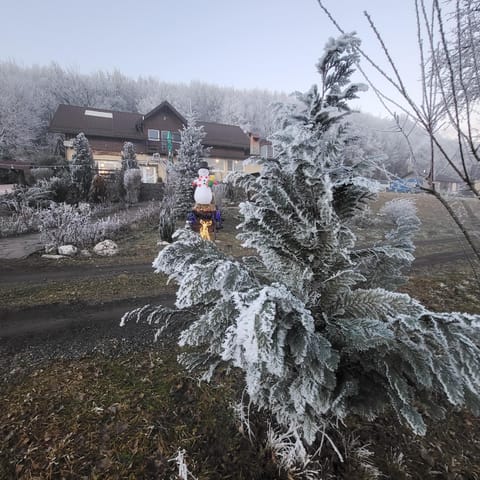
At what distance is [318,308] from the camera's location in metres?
1.65

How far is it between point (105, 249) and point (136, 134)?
28895 mm

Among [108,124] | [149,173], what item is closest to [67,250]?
[149,173]

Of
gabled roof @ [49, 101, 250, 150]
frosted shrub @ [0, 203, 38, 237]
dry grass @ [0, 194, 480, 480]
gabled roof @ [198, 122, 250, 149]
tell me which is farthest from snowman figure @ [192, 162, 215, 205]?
gabled roof @ [198, 122, 250, 149]

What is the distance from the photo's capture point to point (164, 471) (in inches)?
65.1

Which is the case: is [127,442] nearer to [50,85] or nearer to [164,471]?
[164,471]

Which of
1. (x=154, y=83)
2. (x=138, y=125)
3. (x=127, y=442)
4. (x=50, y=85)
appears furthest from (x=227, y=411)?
(x=154, y=83)

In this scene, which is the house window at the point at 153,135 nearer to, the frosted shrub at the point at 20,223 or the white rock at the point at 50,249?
the frosted shrub at the point at 20,223

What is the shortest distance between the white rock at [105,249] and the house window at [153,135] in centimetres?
2816

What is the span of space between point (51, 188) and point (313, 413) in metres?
15.9

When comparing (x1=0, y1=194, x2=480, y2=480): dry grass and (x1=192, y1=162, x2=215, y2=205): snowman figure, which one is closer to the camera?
(x1=0, y1=194, x2=480, y2=480): dry grass

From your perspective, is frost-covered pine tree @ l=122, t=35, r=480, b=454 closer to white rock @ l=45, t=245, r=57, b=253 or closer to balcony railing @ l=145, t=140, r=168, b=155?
white rock @ l=45, t=245, r=57, b=253

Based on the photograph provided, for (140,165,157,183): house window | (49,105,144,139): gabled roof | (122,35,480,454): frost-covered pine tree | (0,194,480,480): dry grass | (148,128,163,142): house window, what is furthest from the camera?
(148,128,163,142): house window

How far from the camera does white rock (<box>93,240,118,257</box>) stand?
25.2 feet

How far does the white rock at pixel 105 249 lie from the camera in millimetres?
7671
